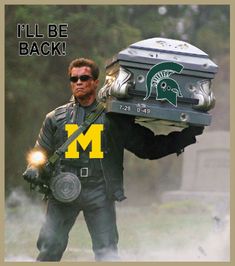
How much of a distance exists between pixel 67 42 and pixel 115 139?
121 cm

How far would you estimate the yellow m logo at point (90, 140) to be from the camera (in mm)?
8492

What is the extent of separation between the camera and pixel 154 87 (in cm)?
830

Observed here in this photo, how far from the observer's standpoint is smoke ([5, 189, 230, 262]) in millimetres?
9000

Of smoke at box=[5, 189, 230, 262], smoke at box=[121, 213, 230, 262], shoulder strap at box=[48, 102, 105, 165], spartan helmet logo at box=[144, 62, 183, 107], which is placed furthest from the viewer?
smoke at box=[121, 213, 230, 262]

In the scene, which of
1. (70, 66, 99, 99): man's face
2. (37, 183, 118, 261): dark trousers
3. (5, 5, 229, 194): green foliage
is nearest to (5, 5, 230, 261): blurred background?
(5, 5, 229, 194): green foliage

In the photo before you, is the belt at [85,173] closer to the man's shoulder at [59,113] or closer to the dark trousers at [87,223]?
the dark trousers at [87,223]

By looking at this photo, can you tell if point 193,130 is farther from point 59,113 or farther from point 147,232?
point 147,232

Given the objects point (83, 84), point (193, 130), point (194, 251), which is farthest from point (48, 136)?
point (194, 251)

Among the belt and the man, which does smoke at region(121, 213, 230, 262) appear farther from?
the belt

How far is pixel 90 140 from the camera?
335 inches

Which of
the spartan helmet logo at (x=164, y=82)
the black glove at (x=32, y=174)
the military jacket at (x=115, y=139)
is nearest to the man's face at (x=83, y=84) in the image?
the military jacket at (x=115, y=139)

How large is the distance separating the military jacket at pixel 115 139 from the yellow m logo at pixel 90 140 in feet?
0.14

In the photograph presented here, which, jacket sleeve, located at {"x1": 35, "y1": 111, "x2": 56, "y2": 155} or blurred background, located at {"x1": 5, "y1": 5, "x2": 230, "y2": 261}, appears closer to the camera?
jacket sleeve, located at {"x1": 35, "y1": 111, "x2": 56, "y2": 155}

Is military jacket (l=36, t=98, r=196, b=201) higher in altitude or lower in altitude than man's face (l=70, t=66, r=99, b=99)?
lower
